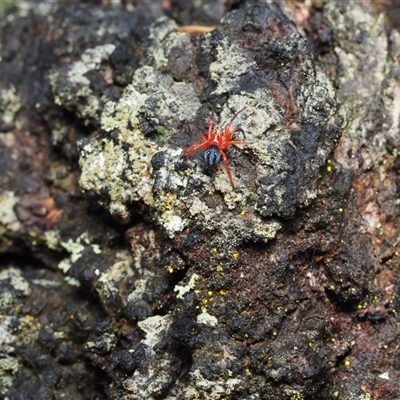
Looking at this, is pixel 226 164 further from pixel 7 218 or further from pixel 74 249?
pixel 7 218

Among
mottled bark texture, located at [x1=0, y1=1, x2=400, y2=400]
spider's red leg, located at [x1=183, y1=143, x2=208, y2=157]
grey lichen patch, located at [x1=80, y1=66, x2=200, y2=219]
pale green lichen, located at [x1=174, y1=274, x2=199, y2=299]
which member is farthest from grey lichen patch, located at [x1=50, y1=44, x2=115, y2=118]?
pale green lichen, located at [x1=174, y1=274, x2=199, y2=299]

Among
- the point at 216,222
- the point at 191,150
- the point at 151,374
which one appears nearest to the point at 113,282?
the point at 151,374

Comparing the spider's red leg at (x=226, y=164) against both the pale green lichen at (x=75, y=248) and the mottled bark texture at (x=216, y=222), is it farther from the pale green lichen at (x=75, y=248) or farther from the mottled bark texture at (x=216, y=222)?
the pale green lichen at (x=75, y=248)

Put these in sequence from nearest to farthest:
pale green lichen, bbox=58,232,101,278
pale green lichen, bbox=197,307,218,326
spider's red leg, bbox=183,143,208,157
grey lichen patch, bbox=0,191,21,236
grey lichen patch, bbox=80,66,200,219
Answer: pale green lichen, bbox=197,307,218,326, spider's red leg, bbox=183,143,208,157, grey lichen patch, bbox=80,66,200,219, pale green lichen, bbox=58,232,101,278, grey lichen patch, bbox=0,191,21,236

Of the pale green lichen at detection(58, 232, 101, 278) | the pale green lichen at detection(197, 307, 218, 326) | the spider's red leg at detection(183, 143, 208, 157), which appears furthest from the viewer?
the pale green lichen at detection(58, 232, 101, 278)

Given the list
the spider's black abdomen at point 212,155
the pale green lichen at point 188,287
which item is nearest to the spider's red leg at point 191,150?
the spider's black abdomen at point 212,155

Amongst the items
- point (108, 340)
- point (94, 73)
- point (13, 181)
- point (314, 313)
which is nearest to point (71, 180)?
point (13, 181)

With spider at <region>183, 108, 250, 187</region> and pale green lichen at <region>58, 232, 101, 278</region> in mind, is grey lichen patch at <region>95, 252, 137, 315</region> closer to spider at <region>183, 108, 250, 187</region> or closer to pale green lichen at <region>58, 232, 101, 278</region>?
pale green lichen at <region>58, 232, 101, 278</region>
